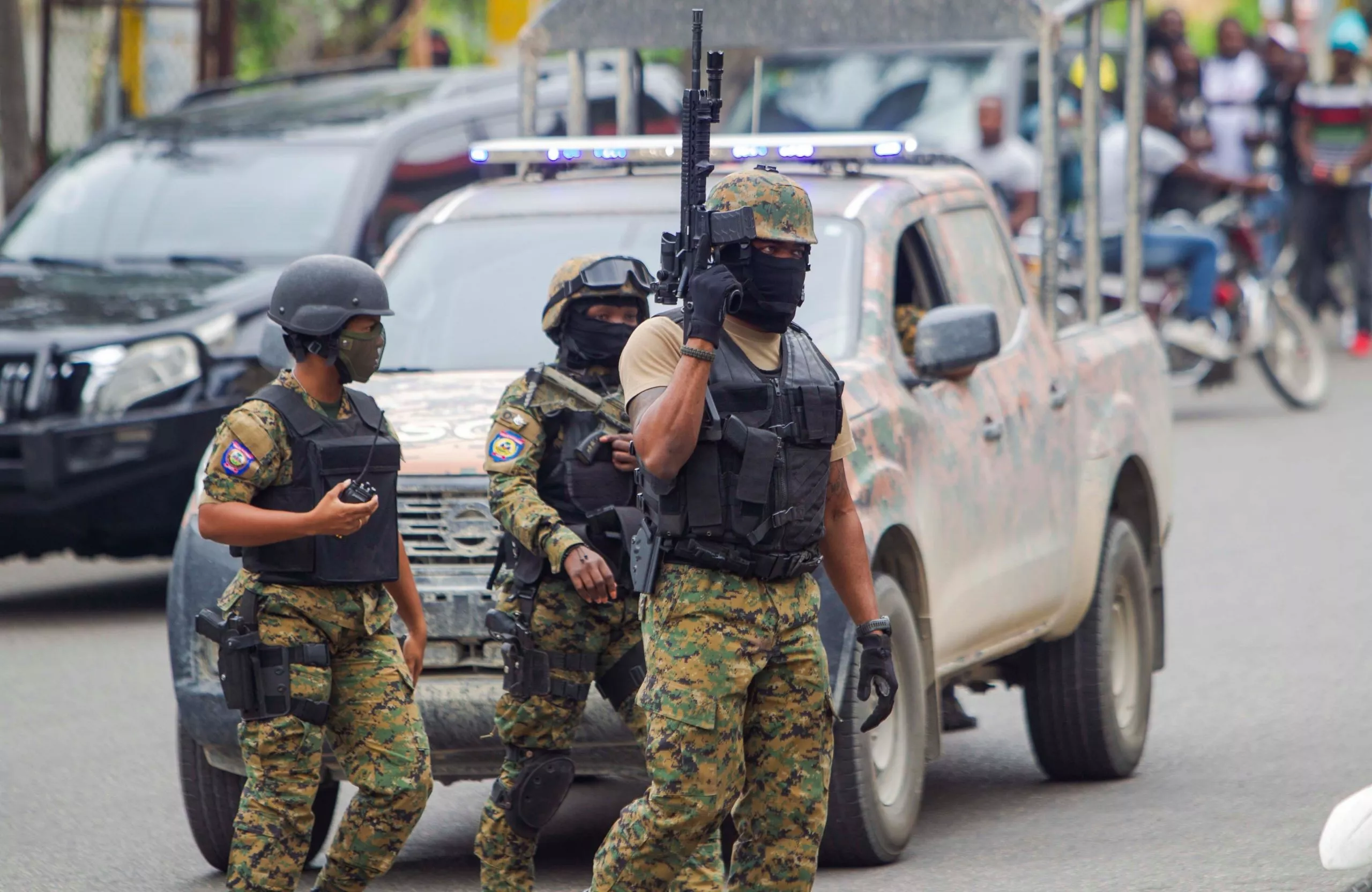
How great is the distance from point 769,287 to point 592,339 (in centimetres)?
110

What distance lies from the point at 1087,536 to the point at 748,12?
8.77 feet

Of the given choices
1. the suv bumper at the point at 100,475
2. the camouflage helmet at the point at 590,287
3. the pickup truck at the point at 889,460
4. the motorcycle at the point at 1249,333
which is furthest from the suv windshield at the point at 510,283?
the motorcycle at the point at 1249,333

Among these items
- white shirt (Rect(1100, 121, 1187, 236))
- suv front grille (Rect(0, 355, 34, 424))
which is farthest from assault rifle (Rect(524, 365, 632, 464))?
white shirt (Rect(1100, 121, 1187, 236))

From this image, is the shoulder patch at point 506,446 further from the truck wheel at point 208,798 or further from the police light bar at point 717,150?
the police light bar at point 717,150

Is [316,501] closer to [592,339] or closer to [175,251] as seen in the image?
[592,339]

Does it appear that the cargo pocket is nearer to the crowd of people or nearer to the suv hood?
the suv hood

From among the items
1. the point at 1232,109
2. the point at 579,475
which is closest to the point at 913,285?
the point at 579,475

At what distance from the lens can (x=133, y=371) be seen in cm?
948

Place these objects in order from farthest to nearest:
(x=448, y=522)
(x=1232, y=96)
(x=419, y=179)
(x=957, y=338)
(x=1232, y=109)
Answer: (x=1232, y=96) < (x=1232, y=109) < (x=419, y=179) < (x=957, y=338) < (x=448, y=522)

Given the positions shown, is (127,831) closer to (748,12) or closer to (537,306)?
(537,306)

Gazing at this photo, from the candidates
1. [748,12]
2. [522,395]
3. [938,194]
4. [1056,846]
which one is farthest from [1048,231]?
[522,395]

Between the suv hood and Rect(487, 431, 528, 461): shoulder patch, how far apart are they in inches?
8.7

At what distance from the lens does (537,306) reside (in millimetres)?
6609

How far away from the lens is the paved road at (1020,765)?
6.10 meters
